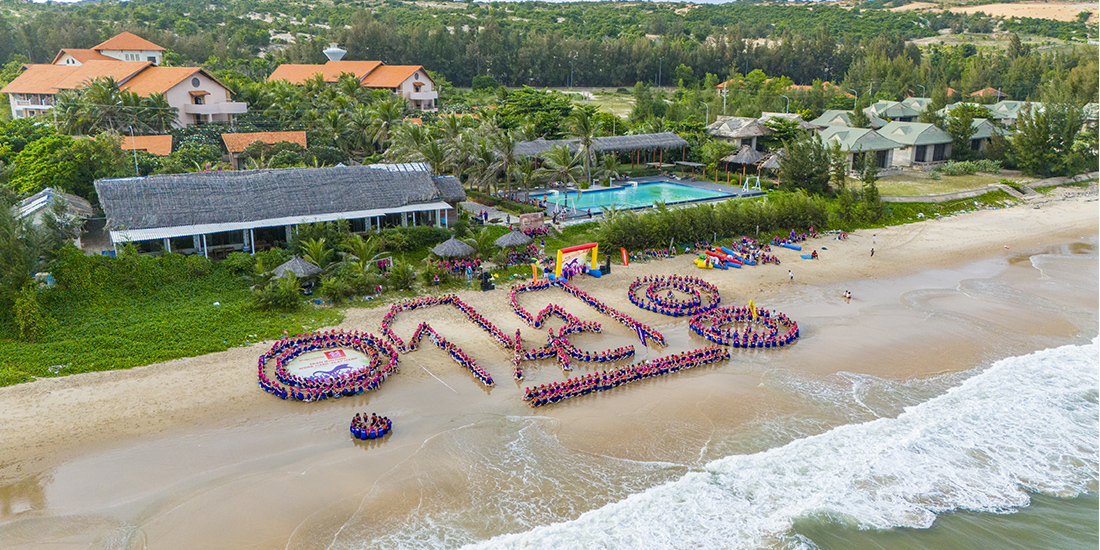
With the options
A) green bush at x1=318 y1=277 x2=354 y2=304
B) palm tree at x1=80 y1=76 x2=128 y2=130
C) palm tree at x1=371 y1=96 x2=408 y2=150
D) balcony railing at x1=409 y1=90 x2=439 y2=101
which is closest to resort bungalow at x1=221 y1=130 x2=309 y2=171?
palm tree at x1=371 y1=96 x2=408 y2=150

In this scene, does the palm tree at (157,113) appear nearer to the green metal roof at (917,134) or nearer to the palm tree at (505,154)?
the palm tree at (505,154)

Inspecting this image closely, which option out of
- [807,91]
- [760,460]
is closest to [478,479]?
[760,460]

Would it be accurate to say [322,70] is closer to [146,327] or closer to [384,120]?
[384,120]

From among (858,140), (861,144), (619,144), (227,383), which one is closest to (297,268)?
(227,383)

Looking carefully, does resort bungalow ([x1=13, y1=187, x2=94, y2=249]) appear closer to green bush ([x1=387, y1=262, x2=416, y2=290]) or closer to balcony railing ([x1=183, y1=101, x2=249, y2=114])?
green bush ([x1=387, y1=262, x2=416, y2=290])

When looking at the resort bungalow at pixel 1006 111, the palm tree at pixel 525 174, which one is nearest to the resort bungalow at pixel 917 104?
the resort bungalow at pixel 1006 111

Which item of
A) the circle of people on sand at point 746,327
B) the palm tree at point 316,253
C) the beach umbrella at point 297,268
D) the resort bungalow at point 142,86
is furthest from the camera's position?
the resort bungalow at point 142,86

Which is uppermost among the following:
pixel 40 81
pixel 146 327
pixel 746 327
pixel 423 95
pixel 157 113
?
pixel 40 81
